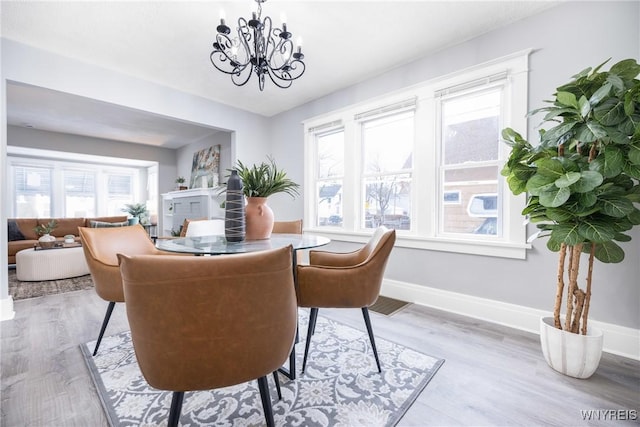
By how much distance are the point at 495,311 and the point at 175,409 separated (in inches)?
97.9

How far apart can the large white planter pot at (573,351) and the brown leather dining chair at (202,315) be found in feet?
5.79

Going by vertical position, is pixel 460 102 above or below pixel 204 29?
below

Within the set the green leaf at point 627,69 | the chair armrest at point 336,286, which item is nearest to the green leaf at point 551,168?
the green leaf at point 627,69

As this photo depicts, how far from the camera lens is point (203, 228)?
2.72 m

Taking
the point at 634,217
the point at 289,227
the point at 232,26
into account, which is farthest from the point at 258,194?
the point at 634,217

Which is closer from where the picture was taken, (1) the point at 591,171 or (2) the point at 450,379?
(1) the point at 591,171

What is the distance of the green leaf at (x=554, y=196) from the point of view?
1421mm

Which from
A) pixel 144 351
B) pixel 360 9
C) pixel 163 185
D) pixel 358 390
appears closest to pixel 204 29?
pixel 360 9

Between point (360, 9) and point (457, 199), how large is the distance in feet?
6.14

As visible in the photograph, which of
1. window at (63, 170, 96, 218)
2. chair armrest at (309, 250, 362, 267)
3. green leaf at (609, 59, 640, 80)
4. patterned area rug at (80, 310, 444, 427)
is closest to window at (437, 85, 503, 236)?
green leaf at (609, 59, 640, 80)

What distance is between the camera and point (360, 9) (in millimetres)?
2170

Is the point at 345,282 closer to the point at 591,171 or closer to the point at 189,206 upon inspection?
the point at 591,171

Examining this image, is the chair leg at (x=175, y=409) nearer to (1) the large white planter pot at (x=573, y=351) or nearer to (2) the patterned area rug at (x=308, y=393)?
(2) the patterned area rug at (x=308, y=393)

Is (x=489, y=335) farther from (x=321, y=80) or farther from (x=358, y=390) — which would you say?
(x=321, y=80)
